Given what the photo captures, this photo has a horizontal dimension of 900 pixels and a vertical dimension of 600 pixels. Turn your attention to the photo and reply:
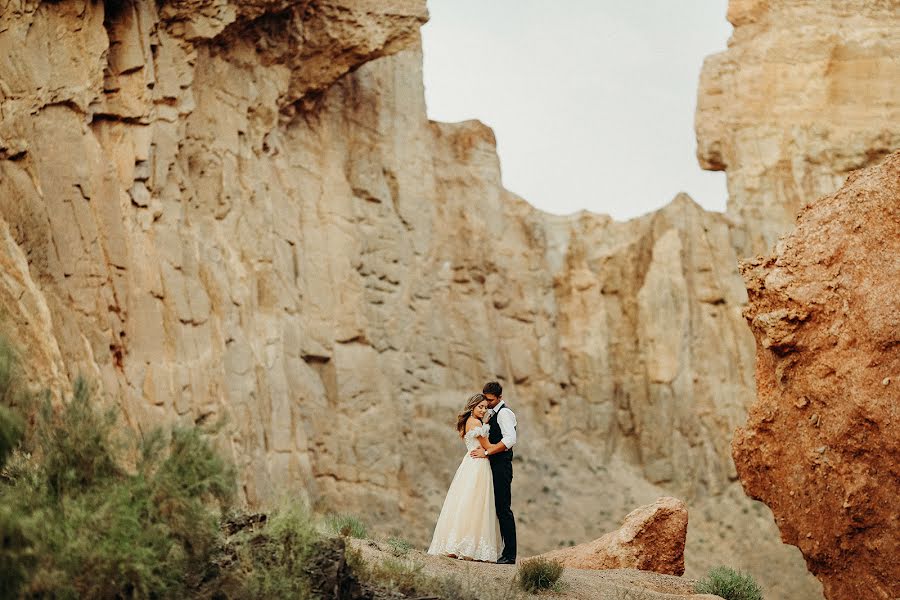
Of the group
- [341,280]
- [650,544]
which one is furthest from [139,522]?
[341,280]

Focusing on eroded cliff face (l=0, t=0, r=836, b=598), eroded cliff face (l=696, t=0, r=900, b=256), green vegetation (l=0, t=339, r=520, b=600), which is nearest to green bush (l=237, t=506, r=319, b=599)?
green vegetation (l=0, t=339, r=520, b=600)

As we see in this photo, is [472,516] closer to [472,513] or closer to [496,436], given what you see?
[472,513]

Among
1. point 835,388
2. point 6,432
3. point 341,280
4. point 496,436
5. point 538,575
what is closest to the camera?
point 6,432

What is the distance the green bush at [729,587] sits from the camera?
1285 cm

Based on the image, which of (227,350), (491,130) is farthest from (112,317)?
(491,130)

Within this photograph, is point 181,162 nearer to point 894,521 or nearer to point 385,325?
point 385,325

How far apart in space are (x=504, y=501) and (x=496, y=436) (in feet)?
2.35

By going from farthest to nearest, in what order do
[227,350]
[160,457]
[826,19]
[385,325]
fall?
[826,19] < [385,325] < [227,350] < [160,457]

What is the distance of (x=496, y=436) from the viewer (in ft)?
43.8

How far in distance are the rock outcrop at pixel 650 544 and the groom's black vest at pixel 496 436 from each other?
2.01 m

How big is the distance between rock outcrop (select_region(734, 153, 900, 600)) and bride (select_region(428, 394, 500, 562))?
9.71 ft

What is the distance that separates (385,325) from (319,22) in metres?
6.87

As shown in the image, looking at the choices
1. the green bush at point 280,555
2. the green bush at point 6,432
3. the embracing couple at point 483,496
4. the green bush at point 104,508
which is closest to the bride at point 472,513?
the embracing couple at point 483,496

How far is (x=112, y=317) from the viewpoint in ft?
57.3
